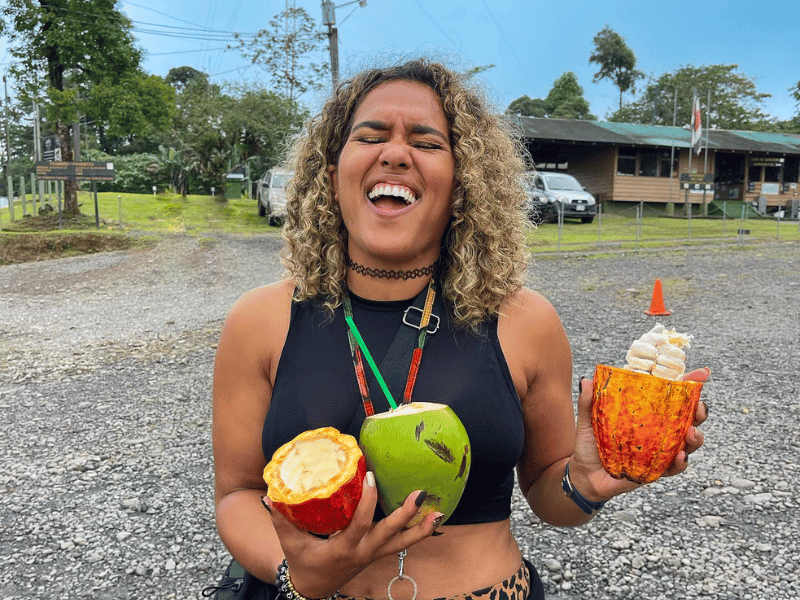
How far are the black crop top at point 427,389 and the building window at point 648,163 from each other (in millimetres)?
34400

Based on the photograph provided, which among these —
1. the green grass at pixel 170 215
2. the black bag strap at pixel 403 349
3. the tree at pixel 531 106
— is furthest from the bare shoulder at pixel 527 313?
the tree at pixel 531 106

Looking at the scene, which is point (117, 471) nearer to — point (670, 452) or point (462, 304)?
point (462, 304)

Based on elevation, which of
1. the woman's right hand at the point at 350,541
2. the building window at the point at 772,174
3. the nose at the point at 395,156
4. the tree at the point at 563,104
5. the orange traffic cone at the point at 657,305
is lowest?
the orange traffic cone at the point at 657,305

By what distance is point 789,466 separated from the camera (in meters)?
4.79

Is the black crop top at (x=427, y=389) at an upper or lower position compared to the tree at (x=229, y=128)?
lower

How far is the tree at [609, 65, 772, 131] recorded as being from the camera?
2163 inches

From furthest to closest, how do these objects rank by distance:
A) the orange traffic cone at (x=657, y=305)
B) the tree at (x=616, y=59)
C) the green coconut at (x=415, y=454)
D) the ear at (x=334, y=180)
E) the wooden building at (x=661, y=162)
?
the tree at (x=616, y=59)
the wooden building at (x=661, y=162)
the orange traffic cone at (x=657, y=305)
the ear at (x=334, y=180)
the green coconut at (x=415, y=454)

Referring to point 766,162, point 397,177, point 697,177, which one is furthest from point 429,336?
point 766,162

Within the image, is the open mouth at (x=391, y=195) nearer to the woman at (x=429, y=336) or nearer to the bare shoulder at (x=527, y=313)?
the woman at (x=429, y=336)

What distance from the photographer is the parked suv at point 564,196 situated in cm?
2378

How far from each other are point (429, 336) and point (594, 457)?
21.0 inches

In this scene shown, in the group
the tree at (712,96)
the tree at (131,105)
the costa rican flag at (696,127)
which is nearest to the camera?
the tree at (131,105)

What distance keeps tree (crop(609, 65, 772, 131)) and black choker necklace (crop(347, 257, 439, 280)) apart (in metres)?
57.5

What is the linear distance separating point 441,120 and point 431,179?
226 mm
